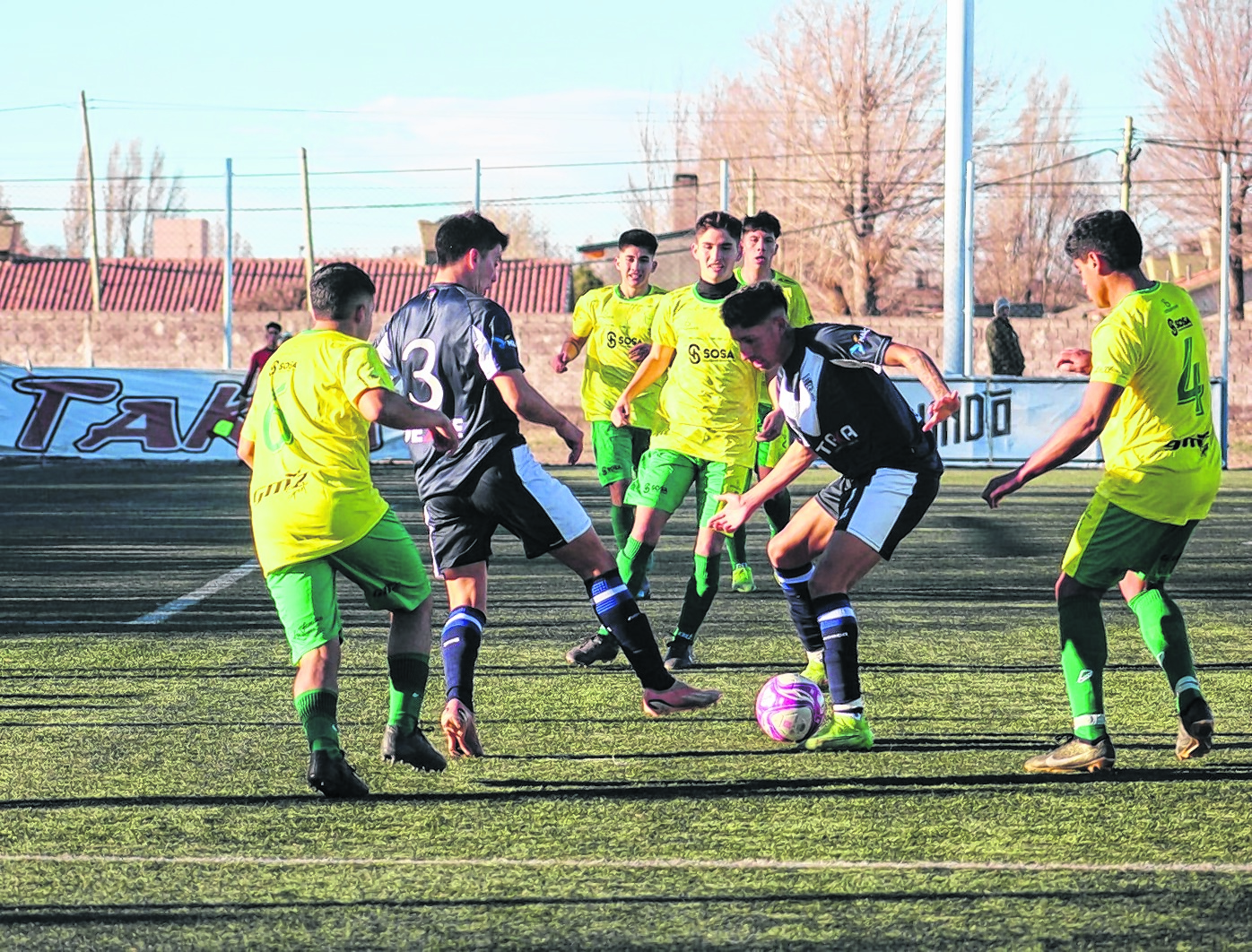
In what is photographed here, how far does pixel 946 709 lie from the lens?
7.23 meters

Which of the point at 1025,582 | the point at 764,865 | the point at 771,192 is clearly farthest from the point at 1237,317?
the point at 764,865

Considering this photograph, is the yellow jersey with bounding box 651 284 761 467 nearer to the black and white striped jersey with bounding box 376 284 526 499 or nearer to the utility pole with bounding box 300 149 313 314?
the black and white striped jersey with bounding box 376 284 526 499

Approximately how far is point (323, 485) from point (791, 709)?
6.35 ft

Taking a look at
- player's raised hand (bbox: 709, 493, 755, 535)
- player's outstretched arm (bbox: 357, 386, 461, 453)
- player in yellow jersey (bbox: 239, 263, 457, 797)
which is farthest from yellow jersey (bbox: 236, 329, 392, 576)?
player's raised hand (bbox: 709, 493, 755, 535)

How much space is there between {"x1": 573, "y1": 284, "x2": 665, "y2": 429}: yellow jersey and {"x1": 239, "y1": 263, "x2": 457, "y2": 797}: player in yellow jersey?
5.40 metres

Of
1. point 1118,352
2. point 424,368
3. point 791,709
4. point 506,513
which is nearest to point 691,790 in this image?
point 791,709

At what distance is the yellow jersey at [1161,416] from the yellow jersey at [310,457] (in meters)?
2.43

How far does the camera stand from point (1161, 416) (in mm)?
6059

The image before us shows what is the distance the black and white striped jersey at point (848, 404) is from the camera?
6.44 m

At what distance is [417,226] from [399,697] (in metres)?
49.6

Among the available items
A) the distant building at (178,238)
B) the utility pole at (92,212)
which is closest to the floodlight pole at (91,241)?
the utility pole at (92,212)

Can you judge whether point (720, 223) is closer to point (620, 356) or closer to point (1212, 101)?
point (620, 356)

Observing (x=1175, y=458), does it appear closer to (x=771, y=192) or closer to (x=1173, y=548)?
(x=1173, y=548)

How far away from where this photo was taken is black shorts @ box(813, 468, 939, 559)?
6469 millimetres
